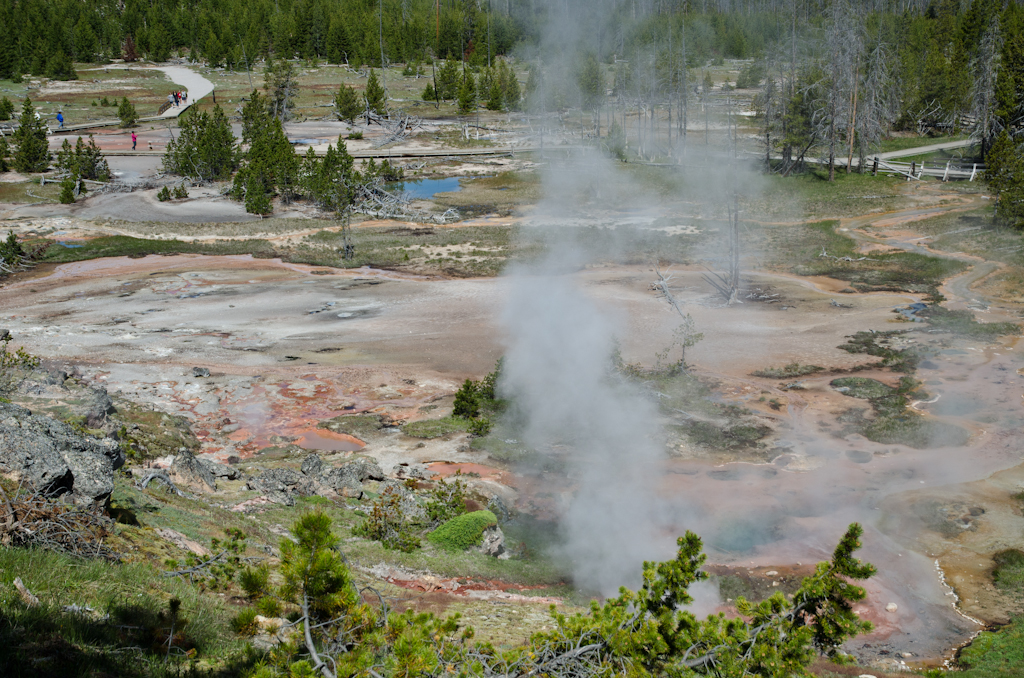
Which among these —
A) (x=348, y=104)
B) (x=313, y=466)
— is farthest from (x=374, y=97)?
(x=313, y=466)

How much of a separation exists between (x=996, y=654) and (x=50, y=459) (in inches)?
431

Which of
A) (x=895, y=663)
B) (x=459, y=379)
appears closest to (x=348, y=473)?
(x=459, y=379)

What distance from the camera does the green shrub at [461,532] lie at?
1174 centimetres

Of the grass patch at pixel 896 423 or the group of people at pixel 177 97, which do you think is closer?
the grass patch at pixel 896 423

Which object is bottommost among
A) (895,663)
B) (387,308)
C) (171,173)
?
(895,663)

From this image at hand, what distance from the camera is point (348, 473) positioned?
14000mm

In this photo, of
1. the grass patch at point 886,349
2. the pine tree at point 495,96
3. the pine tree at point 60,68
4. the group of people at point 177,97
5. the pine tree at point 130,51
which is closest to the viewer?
the grass patch at point 886,349

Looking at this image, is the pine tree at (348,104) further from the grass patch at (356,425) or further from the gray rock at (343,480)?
the gray rock at (343,480)

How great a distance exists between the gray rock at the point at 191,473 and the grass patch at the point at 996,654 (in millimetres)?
10911

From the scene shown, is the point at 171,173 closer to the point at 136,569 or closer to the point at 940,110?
the point at 136,569

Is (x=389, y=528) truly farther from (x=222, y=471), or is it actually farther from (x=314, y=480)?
(x=222, y=471)

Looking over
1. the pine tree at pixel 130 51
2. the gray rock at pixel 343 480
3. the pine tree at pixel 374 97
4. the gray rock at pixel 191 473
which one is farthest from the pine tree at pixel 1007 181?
the pine tree at pixel 130 51

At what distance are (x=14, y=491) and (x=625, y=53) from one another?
109 ft

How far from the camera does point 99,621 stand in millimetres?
5676
